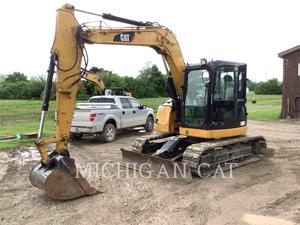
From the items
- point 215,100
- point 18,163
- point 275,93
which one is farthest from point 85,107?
point 275,93

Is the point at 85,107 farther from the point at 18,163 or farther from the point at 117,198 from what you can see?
the point at 117,198

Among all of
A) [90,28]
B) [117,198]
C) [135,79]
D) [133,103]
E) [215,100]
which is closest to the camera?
[117,198]

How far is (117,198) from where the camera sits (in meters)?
7.11

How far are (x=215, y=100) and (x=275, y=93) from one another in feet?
210

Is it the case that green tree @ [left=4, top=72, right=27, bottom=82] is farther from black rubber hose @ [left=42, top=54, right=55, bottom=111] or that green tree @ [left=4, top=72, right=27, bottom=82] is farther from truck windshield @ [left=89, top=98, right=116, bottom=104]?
black rubber hose @ [left=42, top=54, right=55, bottom=111]

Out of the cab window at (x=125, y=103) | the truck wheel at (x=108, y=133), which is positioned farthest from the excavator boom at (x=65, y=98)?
the cab window at (x=125, y=103)

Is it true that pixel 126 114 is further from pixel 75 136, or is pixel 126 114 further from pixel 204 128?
pixel 204 128

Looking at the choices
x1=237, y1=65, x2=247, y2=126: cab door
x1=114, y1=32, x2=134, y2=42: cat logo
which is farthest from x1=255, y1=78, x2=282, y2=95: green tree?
x1=114, y1=32, x2=134, y2=42: cat logo

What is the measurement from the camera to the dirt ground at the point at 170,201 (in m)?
6.09

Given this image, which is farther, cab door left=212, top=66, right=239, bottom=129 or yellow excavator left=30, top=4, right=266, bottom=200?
cab door left=212, top=66, right=239, bottom=129

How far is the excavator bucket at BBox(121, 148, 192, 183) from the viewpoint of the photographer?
8.34 meters

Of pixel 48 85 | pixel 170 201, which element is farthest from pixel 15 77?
pixel 170 201

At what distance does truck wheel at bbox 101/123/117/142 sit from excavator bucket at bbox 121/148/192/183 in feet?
14.1

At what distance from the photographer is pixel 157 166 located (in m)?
8.89
